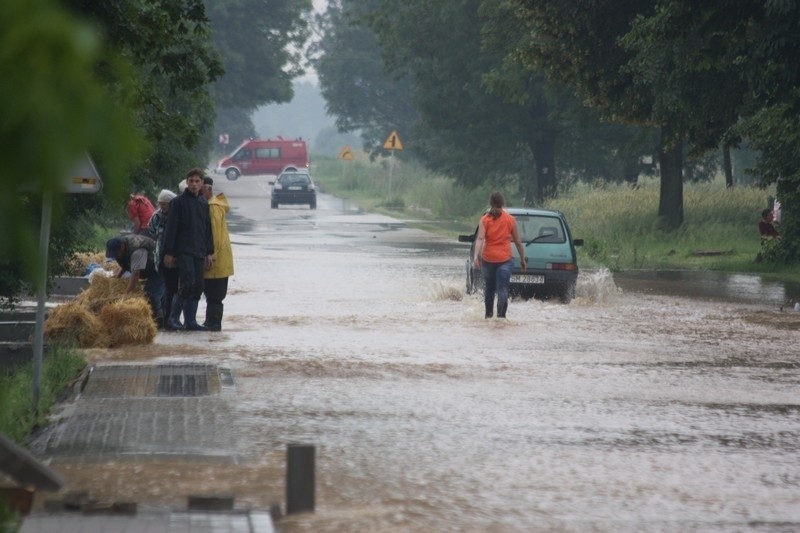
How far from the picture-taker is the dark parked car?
6500 centimetres

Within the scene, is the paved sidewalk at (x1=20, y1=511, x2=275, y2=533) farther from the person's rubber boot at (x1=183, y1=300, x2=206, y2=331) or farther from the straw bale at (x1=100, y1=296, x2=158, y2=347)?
the person's rubber boot at (x1=183, y1=300, x2=206, y2=331)

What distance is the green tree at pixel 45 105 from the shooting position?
161cm

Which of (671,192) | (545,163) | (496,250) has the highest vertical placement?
(545,163)

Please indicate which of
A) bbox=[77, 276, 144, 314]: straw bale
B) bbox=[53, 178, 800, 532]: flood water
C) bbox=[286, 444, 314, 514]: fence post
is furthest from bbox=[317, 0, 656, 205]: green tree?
bbox=[286, 444, 314, 514]: fence post

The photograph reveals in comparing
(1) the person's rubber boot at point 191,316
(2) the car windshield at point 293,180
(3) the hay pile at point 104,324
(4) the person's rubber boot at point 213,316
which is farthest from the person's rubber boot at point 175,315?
(2) the car windshield at point 293,180

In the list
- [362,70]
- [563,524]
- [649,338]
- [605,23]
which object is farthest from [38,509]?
[362,70]

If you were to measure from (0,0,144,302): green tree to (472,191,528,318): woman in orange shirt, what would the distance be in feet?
60.8

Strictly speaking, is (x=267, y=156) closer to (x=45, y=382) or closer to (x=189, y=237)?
(x=189, y=237)

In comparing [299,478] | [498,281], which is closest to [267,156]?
[498,281]

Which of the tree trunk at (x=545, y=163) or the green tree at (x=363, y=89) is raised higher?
the green tree at (x=363, y=89)

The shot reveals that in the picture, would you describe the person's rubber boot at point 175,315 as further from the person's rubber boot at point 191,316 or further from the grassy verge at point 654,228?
the grassy verge at point 654,228

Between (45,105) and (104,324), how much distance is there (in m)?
14.3

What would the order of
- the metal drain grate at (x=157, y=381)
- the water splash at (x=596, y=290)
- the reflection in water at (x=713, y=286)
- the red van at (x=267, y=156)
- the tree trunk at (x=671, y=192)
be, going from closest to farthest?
1. the metal drain grate at (x=157, y=381)
2. the water splash at (x=596, y=290)
3. the reflection in water at (x=713, y=286)
4. the tree trunk at (x=671, y=192)
5. the red van at (x=267, y=156)

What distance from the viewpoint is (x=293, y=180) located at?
65.6 meters
